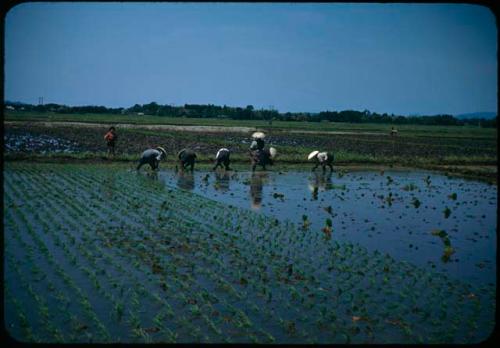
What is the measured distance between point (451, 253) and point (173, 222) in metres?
6.32

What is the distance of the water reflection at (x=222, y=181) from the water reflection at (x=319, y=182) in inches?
124

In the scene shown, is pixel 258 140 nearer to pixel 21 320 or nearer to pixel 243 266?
pixel 243 266

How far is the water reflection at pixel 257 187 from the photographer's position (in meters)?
14.8

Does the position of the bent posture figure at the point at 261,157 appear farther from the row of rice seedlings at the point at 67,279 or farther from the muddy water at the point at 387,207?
the row of rice seedlings at the point at 67,279

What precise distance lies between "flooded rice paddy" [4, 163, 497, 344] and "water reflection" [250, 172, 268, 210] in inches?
6.9

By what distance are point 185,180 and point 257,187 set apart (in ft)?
9.92

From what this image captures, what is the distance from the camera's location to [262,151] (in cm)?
2278

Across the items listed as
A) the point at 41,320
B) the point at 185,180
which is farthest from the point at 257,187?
the point at 41,320

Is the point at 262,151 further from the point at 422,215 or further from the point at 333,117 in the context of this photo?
the point at 333,117

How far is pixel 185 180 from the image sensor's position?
19234 mm

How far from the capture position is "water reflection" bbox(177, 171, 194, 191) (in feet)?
57.9

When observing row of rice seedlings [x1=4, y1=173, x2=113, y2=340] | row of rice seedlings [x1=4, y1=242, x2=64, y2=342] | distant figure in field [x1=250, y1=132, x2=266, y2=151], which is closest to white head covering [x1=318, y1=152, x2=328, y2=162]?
distant figure in field [x1=250, y1=132, x2=266, y2=151]

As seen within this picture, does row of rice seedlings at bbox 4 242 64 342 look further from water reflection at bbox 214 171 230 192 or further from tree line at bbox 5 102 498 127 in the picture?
tree line at bbox 5 102 498 127

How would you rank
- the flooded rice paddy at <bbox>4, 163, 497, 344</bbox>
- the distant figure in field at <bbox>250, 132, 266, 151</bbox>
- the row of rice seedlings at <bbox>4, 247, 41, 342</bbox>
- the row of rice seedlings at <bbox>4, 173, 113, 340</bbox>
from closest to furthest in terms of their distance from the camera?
the row of rice seedlings at <bbox>4, 247, 41, 342</bbox>
the row of rice seedlings at <bbox>4, 173, 113, 340</bbox>
the flooded rice paddy at <bbox>4, 163, 497, 344</bbox>
the distant figure in field at <bbox>250, 132, 266, 151</bbox>
